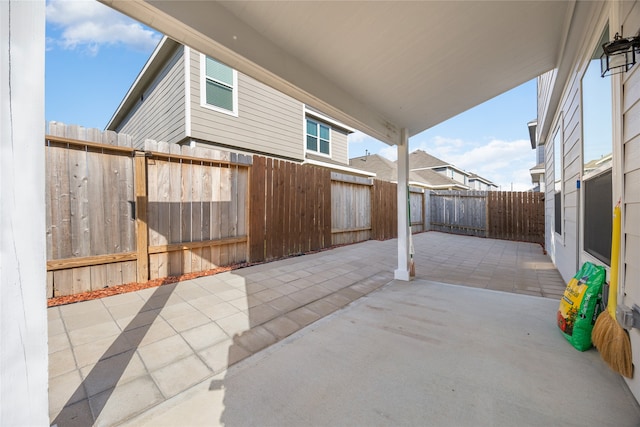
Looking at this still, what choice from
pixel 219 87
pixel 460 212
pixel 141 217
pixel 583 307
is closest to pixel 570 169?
pixel 583 307

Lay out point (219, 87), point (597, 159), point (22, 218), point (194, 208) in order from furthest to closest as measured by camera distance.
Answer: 1. point (219, 87)
2. point (194, 208)
3. point (597, 159)
4. point (22, 218)

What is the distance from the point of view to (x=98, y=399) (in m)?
1.55

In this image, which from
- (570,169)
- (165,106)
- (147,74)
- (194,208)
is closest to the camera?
(570,169)

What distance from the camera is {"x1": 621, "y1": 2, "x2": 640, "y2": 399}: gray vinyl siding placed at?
1.53 metres

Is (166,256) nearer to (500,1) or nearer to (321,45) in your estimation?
(321,45)

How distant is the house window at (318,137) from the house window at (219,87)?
10.4ft

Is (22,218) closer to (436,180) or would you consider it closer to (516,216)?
(516,216)

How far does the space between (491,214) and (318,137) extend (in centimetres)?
702

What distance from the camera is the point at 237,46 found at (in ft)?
6.26

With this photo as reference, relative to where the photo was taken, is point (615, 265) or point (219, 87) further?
point (219, 87)

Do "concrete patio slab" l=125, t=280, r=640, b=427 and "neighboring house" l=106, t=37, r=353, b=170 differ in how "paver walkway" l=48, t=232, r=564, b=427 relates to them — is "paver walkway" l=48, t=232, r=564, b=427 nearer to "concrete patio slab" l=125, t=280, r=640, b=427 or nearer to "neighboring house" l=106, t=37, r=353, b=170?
"concrete patio slab" l=125, t=280, r=640, b=427

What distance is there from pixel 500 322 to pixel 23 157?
3.46 meters

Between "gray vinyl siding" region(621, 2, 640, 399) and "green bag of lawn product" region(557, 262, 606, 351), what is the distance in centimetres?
40

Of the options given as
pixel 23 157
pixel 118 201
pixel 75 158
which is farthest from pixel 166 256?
pixel 23 157
